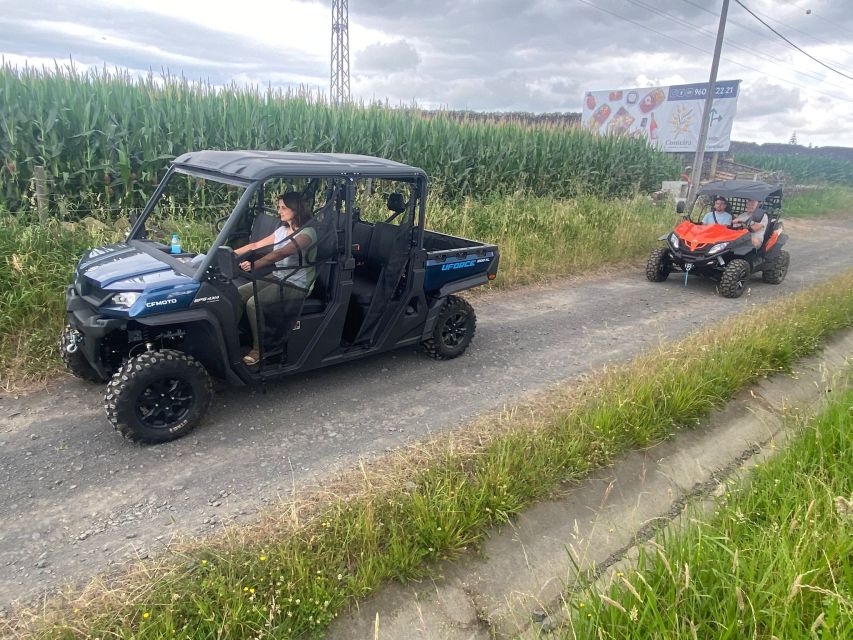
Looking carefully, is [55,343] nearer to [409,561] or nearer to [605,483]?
[409,561]

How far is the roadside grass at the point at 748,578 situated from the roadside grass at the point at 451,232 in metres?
4.75

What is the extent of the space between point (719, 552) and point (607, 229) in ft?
30.5

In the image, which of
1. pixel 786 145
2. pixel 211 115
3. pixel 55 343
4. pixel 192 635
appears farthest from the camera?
pixel 786 145

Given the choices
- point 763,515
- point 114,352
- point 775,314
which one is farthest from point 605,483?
point 775,314

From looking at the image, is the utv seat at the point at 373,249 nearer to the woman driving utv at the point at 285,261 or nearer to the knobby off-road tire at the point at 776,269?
the woman driving utv at the point at 285,261

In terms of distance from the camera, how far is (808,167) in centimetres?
3800

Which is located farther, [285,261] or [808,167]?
[808,167]

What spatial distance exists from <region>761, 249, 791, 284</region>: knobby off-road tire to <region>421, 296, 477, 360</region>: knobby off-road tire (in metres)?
6.60

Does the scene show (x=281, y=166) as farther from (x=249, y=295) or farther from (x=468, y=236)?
(x=468, y=236)

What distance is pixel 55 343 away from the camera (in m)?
5.12

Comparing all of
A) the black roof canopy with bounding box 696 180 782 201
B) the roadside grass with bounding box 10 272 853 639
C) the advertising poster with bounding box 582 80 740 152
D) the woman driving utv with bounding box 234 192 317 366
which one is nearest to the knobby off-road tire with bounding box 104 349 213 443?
the woman driving utv with bounding box 234 192 317 366

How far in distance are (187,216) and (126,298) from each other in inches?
147

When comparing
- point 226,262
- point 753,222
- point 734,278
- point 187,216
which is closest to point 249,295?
point 226,262

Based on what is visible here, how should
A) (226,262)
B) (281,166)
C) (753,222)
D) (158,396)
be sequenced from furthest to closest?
(753,222) < (281,166) < (158,396) < (226,262)
